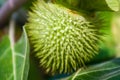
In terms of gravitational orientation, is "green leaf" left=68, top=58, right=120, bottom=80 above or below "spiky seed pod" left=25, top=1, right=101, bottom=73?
below

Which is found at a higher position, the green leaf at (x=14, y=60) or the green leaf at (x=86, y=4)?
the green leaf at (x=86, y=4)

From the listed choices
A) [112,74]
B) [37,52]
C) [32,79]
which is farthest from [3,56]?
[112,74]

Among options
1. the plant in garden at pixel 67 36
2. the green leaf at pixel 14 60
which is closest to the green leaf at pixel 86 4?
the plant in garden at pixel 67 36

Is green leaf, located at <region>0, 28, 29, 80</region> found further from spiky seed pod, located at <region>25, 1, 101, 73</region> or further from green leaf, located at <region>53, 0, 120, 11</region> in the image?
green leaf, located at <region>53, 0, 120, 11</region>

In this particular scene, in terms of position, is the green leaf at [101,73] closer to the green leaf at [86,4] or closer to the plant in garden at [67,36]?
the plant in garden at [67,36]

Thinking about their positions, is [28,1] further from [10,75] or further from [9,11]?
[10,75]

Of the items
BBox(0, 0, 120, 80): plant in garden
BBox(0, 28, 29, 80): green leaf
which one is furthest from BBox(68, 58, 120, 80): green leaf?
BBox(0, 28, 29, 80): green leaf
